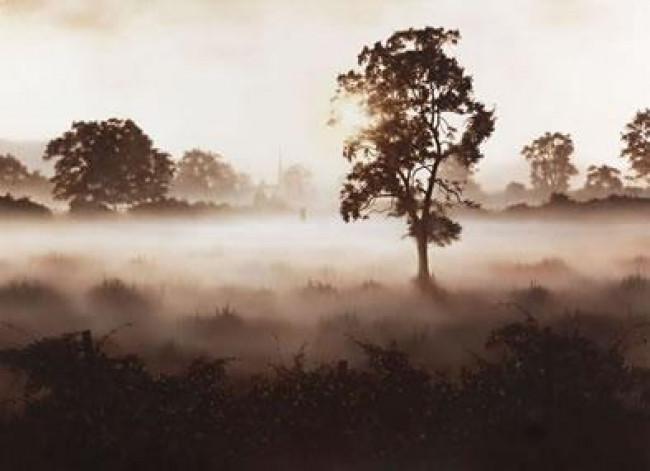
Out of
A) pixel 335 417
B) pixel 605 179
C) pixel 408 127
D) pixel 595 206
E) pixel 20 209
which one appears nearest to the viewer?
pixel 335 417

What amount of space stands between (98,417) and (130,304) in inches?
443

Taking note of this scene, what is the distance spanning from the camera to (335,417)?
10.7 meters

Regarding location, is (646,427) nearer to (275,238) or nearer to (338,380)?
(338,380)

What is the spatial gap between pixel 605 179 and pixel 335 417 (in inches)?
3599

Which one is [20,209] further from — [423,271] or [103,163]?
[423,271]

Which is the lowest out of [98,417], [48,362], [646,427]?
[646,427]

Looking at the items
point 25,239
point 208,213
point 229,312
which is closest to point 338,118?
point 229,312

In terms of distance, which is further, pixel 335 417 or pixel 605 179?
pixel 605 179

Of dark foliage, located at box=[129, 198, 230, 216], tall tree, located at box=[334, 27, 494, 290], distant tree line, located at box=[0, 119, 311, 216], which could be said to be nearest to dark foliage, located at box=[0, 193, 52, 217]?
distant tree line, located at box=[0, 119, 311, 216]

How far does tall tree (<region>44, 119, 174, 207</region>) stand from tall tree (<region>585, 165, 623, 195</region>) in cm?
5733

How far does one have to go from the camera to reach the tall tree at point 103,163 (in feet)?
191

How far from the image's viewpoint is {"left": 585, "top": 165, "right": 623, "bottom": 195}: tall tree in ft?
310

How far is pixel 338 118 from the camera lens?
82.9 feet

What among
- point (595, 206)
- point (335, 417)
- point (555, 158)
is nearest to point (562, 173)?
point (555, 158)
